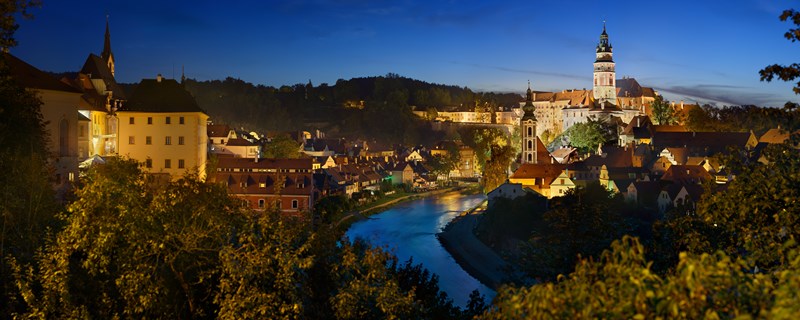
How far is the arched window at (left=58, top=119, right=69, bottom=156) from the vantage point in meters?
13.9

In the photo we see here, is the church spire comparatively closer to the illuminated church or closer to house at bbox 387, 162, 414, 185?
house at bbox 387, 162, 414, 185

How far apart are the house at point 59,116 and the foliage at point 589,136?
99.5 ft

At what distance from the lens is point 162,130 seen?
18.3 m

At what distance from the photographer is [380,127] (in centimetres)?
7062

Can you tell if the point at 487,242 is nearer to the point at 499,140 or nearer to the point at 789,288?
the point at 789,288

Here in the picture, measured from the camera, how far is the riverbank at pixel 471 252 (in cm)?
1766

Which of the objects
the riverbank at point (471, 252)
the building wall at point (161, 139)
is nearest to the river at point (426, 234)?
the riverbank at point (471, 252)

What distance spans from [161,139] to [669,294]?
17120 mm

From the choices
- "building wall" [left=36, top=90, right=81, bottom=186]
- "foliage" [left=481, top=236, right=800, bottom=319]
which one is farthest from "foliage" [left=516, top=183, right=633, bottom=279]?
"building wall" [left=36, top=90, right=81, bottom=186]

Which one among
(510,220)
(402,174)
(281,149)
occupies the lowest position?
(510,220)

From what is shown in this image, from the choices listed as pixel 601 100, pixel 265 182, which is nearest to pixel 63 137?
pixel 265 182

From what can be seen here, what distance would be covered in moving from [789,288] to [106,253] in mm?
4436

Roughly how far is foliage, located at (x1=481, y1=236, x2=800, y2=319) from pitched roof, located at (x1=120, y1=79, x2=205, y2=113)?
1665 cm

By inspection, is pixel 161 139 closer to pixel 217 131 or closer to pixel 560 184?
pixel 560 184
